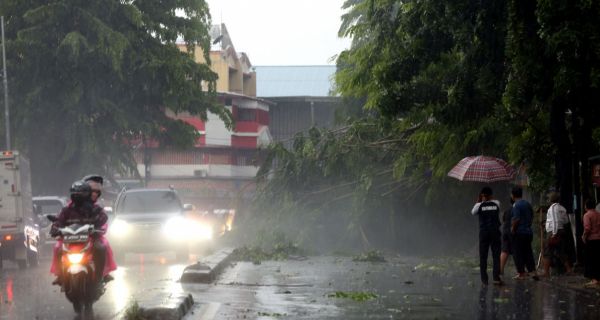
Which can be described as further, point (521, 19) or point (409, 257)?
point (409, 257)

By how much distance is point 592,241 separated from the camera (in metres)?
19.4

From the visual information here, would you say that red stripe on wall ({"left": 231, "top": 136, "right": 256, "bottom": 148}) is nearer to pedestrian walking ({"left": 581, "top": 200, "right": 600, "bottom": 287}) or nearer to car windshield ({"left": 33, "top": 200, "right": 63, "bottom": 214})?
car windshield ({"left": 33, "top": 200, "right": 63, "bottom": 214})

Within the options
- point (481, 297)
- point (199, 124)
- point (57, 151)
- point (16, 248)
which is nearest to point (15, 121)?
point (57, 151)

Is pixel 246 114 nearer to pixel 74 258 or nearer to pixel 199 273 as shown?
pixel 199 273

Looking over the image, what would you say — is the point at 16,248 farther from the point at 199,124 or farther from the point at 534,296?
the point at 199,124

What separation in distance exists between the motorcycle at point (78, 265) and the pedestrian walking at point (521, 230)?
9809 mm

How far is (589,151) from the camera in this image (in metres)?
22.0

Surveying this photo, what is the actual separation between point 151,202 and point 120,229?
182 cm

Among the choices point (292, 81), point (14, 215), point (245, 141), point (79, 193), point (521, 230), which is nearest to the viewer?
point (79, 193)

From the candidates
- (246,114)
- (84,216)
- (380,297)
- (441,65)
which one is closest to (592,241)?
(380,297)

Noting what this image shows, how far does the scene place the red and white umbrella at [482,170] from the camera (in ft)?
78.8

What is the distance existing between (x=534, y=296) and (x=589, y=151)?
212 inches

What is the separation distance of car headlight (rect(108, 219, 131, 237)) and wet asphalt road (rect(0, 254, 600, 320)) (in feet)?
8.34

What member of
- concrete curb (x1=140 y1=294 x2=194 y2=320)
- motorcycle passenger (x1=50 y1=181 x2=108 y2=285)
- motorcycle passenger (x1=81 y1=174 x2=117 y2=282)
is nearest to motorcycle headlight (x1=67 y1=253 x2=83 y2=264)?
motorcycle passenger (x1=50 y1=181 x2=108 y2=285)
